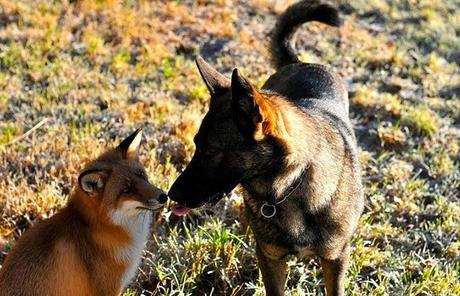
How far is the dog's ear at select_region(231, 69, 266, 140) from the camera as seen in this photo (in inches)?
128

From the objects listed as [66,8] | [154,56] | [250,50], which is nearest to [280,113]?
[154,56]

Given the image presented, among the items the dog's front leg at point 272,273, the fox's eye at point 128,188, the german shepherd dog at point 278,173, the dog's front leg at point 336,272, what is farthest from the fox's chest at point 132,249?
the dog's front leg at point 336,272

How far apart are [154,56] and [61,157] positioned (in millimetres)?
3691

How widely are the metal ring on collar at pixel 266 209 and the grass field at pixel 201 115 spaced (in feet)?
3.14

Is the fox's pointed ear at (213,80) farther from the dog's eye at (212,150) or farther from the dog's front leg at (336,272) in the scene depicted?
the dog's front leg at (336,272)

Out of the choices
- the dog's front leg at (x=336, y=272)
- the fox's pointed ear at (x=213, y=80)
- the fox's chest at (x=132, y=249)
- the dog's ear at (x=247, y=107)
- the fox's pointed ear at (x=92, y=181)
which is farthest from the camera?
the dog's front leg at (x=336, y=272)

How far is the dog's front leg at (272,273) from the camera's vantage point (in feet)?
14.3

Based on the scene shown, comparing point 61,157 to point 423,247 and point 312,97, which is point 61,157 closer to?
point 312,97

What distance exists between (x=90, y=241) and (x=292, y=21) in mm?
3847

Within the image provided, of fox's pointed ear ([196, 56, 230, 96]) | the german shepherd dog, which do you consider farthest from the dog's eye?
fox's pointed ear ([196, 56, 230, 96])

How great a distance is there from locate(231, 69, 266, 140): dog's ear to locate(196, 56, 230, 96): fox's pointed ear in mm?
506

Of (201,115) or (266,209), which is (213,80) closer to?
(266,209)

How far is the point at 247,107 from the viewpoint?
335 centimetres

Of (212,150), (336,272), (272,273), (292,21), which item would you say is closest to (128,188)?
(212,150)
